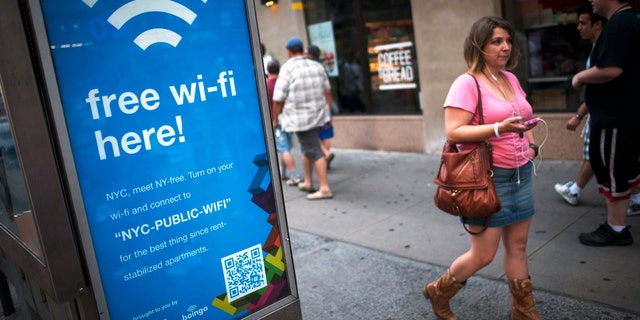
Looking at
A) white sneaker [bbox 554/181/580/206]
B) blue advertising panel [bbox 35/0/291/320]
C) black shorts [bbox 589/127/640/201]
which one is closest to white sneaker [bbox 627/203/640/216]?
white sneaker [bbox 554/181/580/206]

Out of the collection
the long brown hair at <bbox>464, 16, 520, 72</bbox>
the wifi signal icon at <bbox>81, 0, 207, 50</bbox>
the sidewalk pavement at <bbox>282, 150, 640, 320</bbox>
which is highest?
the wifi signal icon at <bbox>81, 0, 207, 50</bbox>

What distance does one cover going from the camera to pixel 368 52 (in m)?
8.70

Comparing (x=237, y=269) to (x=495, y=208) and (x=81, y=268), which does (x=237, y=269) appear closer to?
(x=81, y=268)

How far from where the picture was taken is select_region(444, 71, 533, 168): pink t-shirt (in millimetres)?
2959

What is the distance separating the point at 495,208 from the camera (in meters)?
2.90

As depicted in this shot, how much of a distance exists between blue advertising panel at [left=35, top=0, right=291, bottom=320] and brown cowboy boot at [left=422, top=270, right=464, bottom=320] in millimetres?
1153

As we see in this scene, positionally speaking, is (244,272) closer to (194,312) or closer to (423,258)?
(194,312)

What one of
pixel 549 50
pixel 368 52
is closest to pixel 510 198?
pixel 549 50

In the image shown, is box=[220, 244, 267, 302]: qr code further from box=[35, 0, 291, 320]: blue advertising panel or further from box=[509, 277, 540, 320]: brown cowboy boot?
box=[509, 277, 540, 320]: brown cowboy boot

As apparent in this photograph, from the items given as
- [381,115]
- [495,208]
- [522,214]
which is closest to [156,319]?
[495,208]

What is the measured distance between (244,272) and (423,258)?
2263 millimetres

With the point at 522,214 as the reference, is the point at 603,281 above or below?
below

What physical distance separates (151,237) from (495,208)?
1767 millimetres

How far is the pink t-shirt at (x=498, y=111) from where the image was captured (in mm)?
2959
